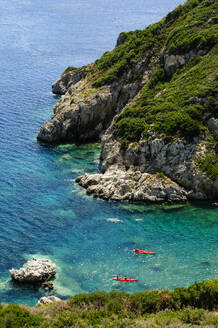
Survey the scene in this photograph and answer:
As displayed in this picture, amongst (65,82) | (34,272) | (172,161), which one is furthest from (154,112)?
(65,82)

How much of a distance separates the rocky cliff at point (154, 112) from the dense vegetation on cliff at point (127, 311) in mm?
28370

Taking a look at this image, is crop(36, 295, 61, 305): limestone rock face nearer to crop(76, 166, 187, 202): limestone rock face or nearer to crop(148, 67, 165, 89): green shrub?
crop(76, 166, 187, 202): limestone rock face

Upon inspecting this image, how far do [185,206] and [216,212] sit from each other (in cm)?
471

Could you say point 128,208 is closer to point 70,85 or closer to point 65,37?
point 70,85

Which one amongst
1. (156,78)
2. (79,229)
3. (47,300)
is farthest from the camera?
(156,78)

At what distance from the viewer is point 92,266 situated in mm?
52250

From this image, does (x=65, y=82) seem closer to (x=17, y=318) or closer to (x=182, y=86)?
(x=182, y=86)

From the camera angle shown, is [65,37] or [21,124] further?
[65,37]

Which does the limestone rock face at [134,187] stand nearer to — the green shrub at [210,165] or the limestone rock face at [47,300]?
the green shrub at [210,165]

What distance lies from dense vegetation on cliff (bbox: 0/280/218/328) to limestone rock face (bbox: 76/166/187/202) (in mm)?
27137

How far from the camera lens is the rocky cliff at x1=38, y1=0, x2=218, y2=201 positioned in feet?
224

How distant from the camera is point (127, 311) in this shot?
3794cm

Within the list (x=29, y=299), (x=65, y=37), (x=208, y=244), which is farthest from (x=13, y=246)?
(x=65, y=37)

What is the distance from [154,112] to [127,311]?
46.7 m
